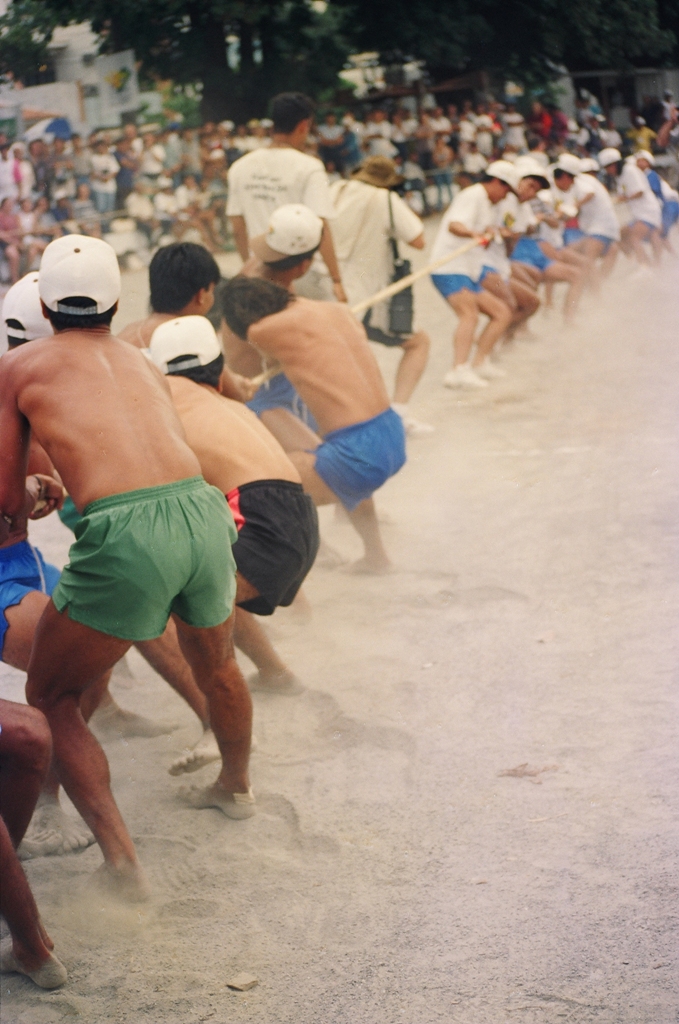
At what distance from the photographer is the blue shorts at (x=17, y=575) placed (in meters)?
2.97

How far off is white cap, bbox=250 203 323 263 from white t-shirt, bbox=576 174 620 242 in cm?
667

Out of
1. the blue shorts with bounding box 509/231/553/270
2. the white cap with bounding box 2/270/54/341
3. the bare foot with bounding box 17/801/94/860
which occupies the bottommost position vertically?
the blue shorts with bounding box 509/231/553/270

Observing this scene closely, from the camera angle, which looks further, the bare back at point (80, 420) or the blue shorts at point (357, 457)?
the blue shorts at point (357, 457)

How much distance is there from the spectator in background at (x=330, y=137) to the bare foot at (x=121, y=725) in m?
11.8

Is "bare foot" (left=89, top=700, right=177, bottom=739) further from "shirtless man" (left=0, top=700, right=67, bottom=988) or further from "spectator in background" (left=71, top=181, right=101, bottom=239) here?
"spectator in background" (left=71, top=181, right=101, bottom=239)

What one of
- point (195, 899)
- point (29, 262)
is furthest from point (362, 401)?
point (29, 262)

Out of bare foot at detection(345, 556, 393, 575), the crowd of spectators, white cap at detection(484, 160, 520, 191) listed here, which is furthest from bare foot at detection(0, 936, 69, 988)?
the crowd of spectators

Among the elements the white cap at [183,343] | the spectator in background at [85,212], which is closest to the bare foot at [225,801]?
the white cap at [183,343]

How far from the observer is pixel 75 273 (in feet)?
8.48

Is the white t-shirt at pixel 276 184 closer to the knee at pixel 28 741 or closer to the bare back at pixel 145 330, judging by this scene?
the bare back at pixel 145 330

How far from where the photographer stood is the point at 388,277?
7.09 metres

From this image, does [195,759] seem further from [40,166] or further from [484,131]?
[484,131]

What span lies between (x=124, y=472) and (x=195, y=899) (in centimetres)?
100

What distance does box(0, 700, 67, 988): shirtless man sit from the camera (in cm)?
230
